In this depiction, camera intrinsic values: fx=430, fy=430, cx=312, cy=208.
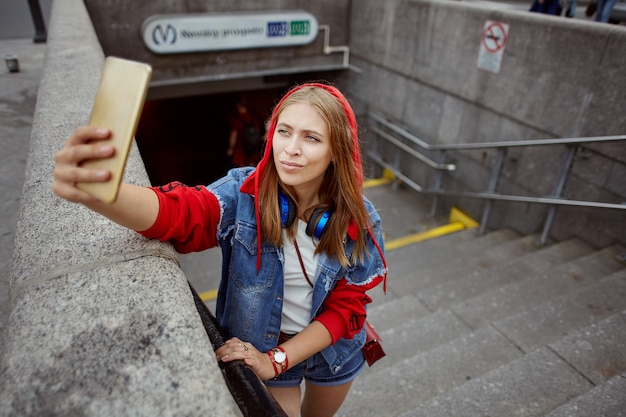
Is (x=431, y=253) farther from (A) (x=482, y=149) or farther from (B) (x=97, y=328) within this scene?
(B) (x=97, y=328)

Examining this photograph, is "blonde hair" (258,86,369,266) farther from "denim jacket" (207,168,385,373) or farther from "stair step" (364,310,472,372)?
"stair step" (364,310,472,372)

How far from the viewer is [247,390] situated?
1.12 metres

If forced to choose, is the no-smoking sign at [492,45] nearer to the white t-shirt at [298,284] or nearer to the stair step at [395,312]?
the stair step at [395,312]

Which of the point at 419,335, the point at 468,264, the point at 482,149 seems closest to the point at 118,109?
the point at 419,335

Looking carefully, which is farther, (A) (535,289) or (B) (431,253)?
(B) (431,253)

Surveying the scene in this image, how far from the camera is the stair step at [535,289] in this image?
11.8 feet

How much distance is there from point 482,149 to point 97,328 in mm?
5396

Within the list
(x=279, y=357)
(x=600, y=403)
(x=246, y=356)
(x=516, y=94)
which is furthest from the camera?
(x=516, y=94)

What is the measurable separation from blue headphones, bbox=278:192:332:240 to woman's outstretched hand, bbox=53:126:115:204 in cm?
69

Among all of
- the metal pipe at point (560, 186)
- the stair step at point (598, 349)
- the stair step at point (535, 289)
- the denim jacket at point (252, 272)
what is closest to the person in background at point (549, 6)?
the metal pipe at point (560, 186)

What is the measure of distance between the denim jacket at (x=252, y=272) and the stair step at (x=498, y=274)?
8.52ft

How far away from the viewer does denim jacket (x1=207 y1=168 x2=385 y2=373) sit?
4.88 ft

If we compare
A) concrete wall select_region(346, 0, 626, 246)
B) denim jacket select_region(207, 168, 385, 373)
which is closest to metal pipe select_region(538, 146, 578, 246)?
concrete wall select_region(346, 0, 626, 246)

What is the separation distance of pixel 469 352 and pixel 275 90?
8.85m
